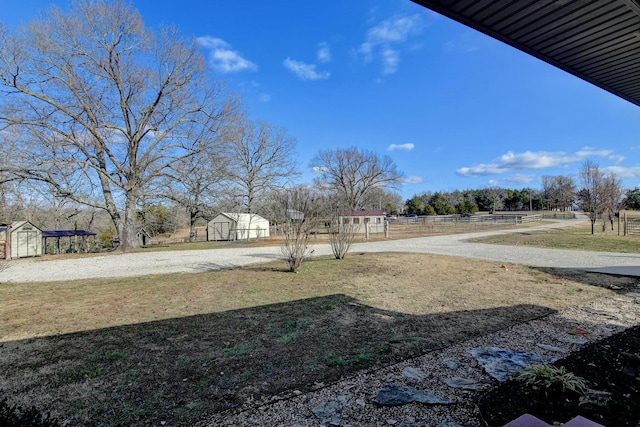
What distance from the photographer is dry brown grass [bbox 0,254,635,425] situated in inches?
99.2

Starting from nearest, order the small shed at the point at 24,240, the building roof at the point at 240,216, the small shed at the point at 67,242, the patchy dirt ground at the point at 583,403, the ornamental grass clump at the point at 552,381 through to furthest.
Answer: the patchy dirt ground at the point at 583,403
the ornamental grass clump at the point at 552,381
the small shed at the point at 24,240
the small shed at the point at 67,242
the building roof at the point at 240,216

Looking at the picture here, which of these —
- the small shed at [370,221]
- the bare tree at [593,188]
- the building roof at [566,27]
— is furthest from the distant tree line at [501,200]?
the building roof at [566,27]

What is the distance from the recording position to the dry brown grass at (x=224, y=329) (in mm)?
2521

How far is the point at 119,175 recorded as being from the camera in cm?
1702

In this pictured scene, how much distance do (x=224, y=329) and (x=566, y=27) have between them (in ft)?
16.6

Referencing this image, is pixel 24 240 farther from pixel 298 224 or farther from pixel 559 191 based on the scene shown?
pixel 559 191

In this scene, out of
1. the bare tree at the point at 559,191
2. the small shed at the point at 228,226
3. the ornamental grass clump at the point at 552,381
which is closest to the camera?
the ornamental grass clump at the point at 552,381

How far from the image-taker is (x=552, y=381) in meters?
1.99

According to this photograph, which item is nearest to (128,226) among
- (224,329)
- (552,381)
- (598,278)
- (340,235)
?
(340,235)

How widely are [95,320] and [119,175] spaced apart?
50.0 feet

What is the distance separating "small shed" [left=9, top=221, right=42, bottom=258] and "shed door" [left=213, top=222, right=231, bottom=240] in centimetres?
1335

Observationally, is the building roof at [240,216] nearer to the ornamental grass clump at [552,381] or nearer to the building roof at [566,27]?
the building roof at [566,27]

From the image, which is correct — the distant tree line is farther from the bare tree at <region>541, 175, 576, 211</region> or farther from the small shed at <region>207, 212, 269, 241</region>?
the small shed at <region>207, 212, 269, 241</region>

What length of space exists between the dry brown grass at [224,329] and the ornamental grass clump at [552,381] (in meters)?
1.17
